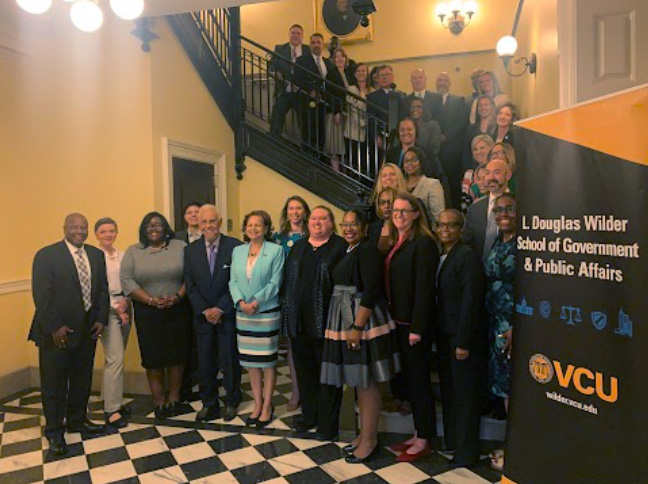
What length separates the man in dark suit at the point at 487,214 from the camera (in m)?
3.11

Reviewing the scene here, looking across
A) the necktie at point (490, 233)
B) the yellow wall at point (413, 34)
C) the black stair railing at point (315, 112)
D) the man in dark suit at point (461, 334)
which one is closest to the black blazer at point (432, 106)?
the black stair railing at point (315, 112)

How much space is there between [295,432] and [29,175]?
3259 millimetres

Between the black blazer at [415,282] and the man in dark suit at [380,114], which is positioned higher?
the man in dark suit at [380,114]

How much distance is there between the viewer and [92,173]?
4570 mm

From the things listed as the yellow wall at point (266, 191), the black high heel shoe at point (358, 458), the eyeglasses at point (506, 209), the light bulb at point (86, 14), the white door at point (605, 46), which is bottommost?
the black high heel shoe at point (358, 458)

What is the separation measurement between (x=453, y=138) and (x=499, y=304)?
298 cm

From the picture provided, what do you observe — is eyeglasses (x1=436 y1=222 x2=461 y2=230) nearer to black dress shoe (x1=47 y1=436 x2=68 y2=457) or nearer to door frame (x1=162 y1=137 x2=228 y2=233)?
door frame (x1=162 y1=137 x2=228 y2=233)

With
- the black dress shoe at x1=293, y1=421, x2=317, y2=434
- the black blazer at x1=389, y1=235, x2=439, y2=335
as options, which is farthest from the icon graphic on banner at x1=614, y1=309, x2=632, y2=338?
the black dress shoe at x1=293, y1=421, x2=317, y2=434

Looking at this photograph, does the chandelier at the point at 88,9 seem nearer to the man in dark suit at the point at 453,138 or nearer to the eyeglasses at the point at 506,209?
the eyeglasses at the point at 506,209

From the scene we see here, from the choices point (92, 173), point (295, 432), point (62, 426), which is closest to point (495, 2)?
point (92, 173)

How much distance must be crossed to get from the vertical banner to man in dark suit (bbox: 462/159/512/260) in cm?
109

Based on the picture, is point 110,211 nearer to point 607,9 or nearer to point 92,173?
point 92,173

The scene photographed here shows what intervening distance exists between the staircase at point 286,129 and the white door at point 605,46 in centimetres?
297

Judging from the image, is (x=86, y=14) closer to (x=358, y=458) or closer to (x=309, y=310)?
(x=309, y=310)
